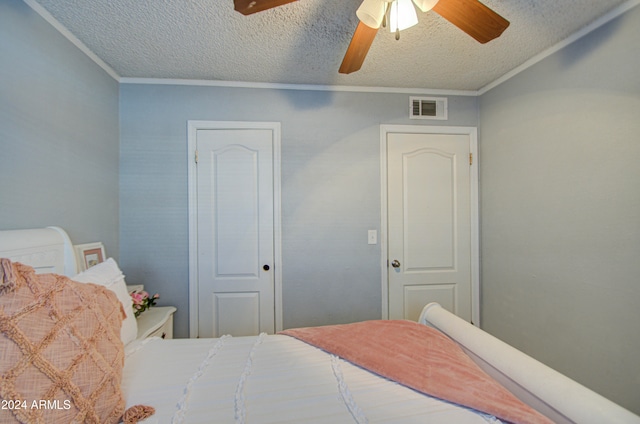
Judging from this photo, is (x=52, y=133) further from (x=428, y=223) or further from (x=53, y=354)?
(x=428, y=223)

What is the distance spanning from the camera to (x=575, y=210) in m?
1.45

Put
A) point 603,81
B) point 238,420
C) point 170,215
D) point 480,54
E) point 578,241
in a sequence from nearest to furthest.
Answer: point 238,420, point 603,81, point 578,241, point 480,54, point 170,215

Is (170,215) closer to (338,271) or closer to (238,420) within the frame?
(338,271)

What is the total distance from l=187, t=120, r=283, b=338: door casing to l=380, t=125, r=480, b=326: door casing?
0.90m

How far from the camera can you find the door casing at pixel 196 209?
197cm

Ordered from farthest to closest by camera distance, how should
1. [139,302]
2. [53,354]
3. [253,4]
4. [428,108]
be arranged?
[428,108] → [139,302] → [253,4] → [53,354]

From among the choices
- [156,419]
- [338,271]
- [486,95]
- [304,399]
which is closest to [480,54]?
[486,95]

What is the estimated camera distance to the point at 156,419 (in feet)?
2.41

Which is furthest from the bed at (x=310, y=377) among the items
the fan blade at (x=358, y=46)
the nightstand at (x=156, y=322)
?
the fan blade at (x=358, y=46)

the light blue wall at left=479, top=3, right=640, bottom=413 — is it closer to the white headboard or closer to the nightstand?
the nightstand

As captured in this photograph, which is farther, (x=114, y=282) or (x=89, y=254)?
(x=89, y=254)

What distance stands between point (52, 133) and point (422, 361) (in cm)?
223

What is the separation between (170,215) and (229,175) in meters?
0.58

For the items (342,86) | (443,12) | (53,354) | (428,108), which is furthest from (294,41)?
(53,354)
